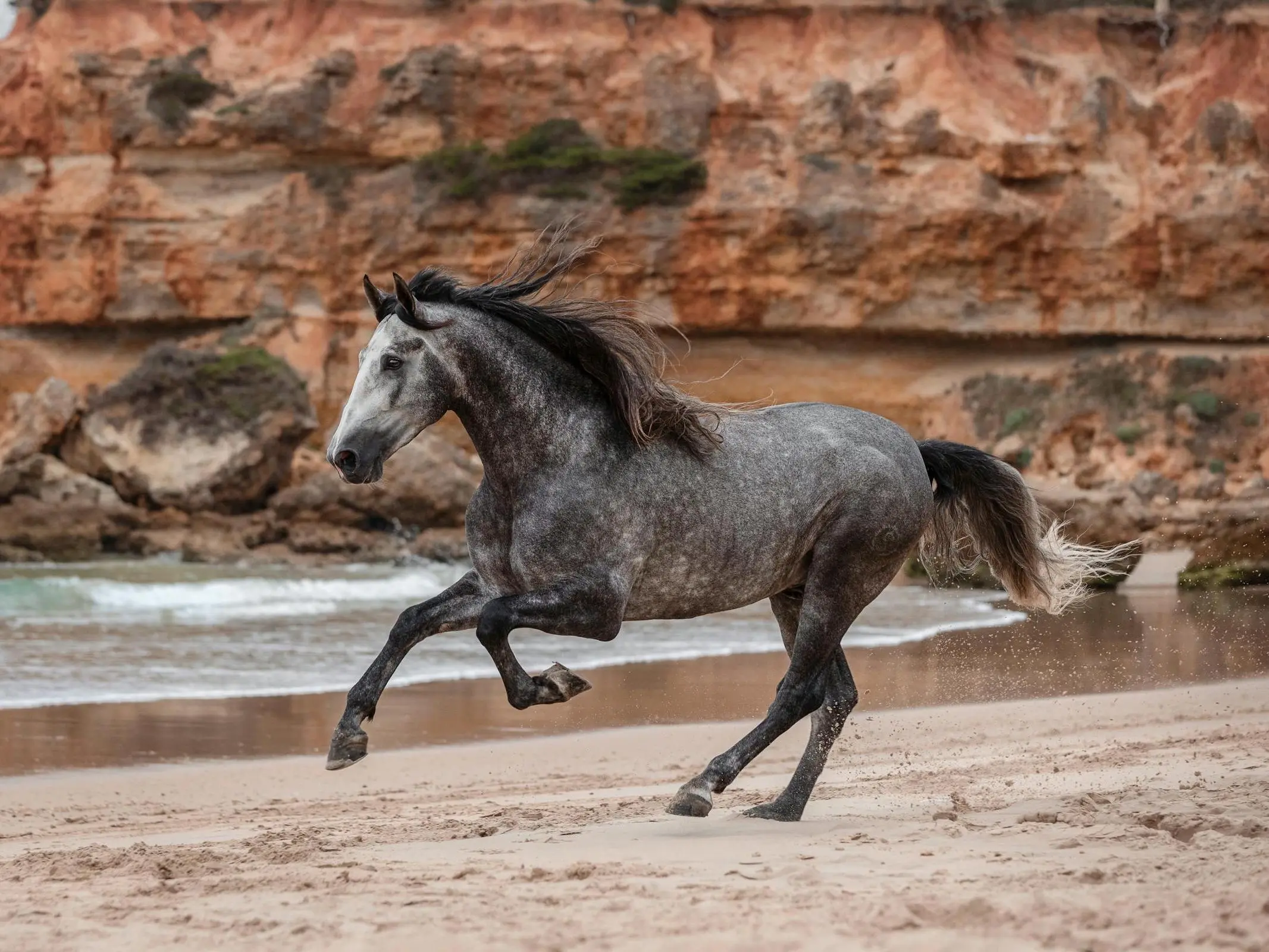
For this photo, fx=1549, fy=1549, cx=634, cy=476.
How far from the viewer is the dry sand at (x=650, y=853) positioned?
3.65 meters

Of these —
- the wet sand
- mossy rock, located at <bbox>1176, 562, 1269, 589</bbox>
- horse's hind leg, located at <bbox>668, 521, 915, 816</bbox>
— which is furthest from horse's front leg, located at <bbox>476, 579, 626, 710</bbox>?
mossy rock, located at <bbox>1176, 562, 1269, 589</bbox>

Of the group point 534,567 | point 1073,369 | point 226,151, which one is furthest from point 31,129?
point 534,567

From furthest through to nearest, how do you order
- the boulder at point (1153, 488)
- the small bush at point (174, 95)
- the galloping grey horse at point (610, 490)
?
the small bush at point (174, 95)
the boulder at point (1153, 488)
the galloping grey horse at point (610, 490)

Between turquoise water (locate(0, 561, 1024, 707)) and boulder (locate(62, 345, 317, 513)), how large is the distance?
23.9 feet

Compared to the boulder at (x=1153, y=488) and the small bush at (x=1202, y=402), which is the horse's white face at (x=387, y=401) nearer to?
the boulder at (x=1153, y=488)

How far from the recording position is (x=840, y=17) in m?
37.3

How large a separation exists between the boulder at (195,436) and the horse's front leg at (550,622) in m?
26.3

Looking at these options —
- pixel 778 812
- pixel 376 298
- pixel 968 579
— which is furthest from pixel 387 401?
pixel 968 579

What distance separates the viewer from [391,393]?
5.11 meters

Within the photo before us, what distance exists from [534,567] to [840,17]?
3451cm

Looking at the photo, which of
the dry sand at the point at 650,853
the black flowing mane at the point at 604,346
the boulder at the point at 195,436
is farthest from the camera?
the boulder at the point at 195,436

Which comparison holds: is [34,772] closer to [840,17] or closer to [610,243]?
[610,243]

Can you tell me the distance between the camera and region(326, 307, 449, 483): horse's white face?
16.4 feet

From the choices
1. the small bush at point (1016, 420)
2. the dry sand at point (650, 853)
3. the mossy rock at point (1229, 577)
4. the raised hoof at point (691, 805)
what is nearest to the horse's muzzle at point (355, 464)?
the dry sand at point (650, 853)
